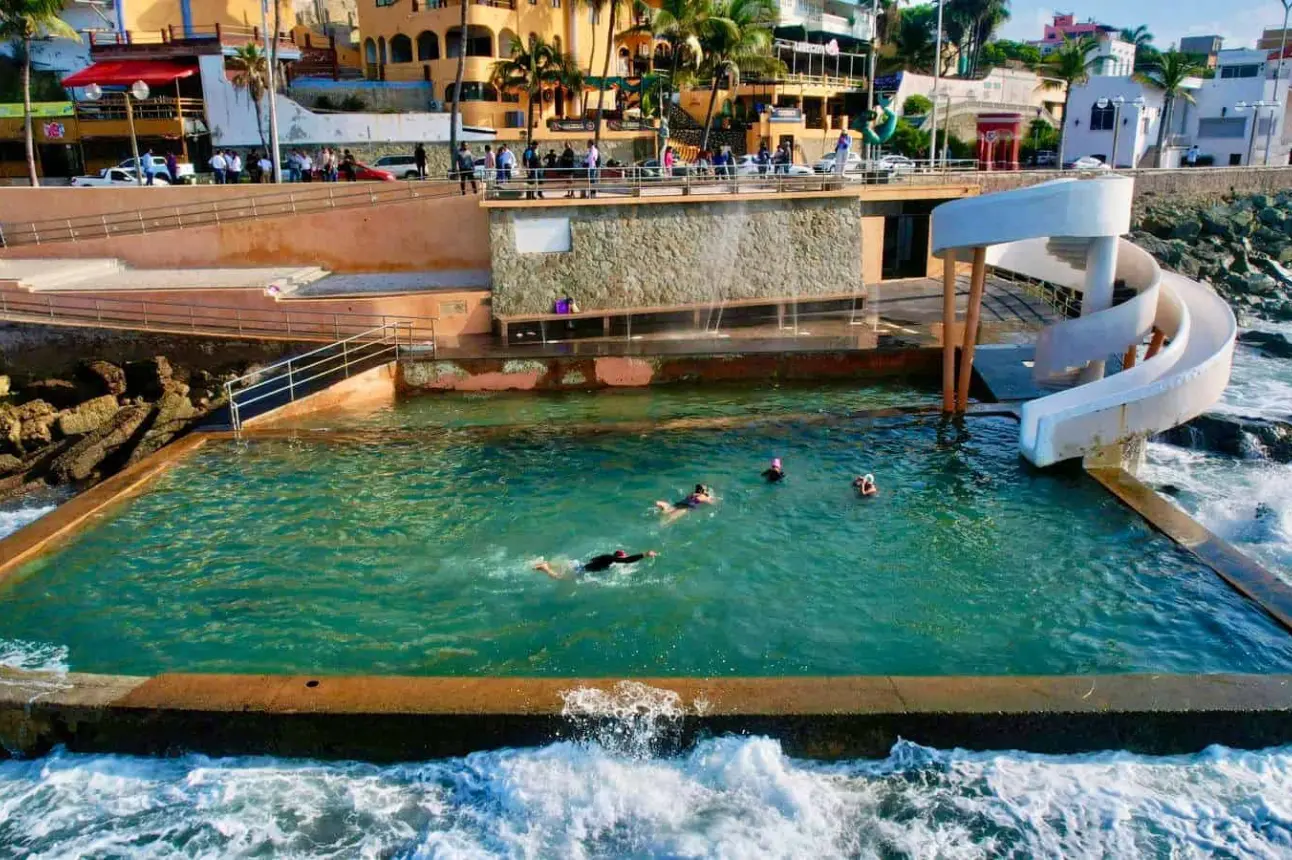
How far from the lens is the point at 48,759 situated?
905 cm

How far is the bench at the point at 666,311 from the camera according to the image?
23156mm

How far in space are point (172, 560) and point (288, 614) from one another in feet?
8.38

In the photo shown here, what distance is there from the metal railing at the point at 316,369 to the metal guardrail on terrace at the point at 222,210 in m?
4.92

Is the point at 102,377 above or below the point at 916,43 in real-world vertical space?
below

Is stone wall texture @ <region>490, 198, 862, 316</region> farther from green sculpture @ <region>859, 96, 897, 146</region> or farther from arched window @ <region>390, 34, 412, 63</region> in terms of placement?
arched window @ <region>390, 34, 412, 63</region>

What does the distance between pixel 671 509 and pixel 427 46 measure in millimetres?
35068

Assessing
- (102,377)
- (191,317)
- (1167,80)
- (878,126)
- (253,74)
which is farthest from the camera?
(1167,80)

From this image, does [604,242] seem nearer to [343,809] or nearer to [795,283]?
[795,283]

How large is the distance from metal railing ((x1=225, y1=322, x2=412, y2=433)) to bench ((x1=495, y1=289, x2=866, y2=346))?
2.49 metres

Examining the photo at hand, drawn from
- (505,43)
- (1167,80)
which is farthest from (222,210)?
(1167,80)

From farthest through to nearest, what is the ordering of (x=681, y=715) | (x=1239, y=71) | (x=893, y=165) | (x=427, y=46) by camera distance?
(x=1239, y=71)
(x=427, y=46)
(x=893, y=165)
(x=681, y=715)

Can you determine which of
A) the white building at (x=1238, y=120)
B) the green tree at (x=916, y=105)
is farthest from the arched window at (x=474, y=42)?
the white building at (x=1238, y=120)

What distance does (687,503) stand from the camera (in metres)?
14.2

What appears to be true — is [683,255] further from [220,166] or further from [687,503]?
[220,166]
